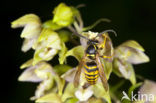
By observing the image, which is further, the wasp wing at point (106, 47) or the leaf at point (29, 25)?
the leaf at point (29, 25)

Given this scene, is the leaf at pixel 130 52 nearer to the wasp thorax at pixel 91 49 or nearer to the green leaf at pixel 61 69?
the wasp thorax at pixel 91 49

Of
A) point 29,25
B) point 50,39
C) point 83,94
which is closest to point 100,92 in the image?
point 83,94

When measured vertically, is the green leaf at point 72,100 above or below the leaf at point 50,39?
below

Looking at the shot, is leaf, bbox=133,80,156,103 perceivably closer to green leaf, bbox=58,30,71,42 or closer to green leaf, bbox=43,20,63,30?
green leaf, bbox=58,30,71,42

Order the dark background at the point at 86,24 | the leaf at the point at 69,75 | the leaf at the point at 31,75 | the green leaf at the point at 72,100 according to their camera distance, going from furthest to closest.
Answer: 1. the dark background at the point at 86,24
2. the leaf at the point at 31,75
3. the green leaf at the point at 72,100
4. the leaf at the point at 69,75

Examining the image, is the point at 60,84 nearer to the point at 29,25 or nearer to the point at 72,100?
the point at 72,100

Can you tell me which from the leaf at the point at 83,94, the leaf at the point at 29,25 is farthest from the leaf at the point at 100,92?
the leaf at the point at 29,25

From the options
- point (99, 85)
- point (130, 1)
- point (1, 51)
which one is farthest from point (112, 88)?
point (1, 51)

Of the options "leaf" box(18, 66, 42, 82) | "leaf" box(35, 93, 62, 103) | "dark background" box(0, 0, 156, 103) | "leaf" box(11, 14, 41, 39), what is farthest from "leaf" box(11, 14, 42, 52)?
"dark background" box(0, 0, 156, 103)

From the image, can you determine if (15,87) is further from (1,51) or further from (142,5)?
(142,5)
